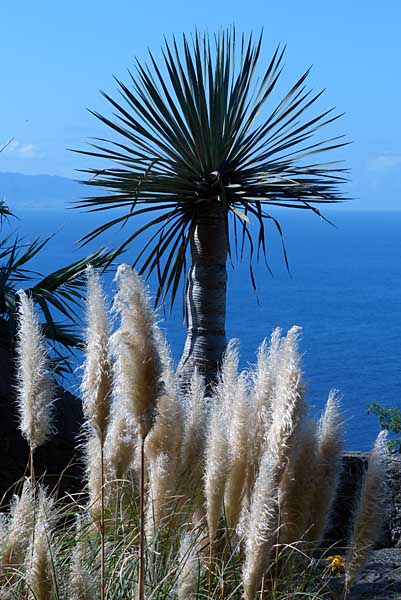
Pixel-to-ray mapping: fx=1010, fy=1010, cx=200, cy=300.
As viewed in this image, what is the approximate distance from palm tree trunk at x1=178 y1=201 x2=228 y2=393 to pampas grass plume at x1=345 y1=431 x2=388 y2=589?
365 centimetres

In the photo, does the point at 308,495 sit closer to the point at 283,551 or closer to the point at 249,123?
the point at 283,551

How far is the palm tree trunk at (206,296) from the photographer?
226 inches

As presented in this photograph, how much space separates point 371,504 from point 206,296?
12.7 ft

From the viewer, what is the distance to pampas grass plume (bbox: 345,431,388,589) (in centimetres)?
197

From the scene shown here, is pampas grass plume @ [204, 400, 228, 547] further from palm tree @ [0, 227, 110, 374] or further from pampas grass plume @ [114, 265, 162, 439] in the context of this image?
palm tree @ [0, 227, 110, 374]

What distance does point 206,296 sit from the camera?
5.81 m

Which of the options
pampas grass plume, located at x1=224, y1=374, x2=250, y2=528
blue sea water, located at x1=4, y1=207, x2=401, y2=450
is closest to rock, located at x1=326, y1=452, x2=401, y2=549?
pampas grass plume, located at x1=224, y1=374, x2=250, y2=528

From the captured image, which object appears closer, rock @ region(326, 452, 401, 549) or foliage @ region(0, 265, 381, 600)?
foliage @ region(0, 265, 381, 600)

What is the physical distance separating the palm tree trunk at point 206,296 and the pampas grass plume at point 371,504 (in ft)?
12.0

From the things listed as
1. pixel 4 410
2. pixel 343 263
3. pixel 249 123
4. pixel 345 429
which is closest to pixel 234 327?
pixel 249 123

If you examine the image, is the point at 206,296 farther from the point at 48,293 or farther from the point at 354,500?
the point at 354,500

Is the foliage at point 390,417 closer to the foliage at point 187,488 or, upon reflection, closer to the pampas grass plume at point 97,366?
the foliage at point 187,488

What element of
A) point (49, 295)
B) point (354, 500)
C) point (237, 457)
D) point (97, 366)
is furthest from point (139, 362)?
point (49, 295)

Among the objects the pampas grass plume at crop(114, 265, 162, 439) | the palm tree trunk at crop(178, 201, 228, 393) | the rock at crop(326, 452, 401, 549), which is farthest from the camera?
the palm tree trunk at crop(178, 201, 228, 393)
